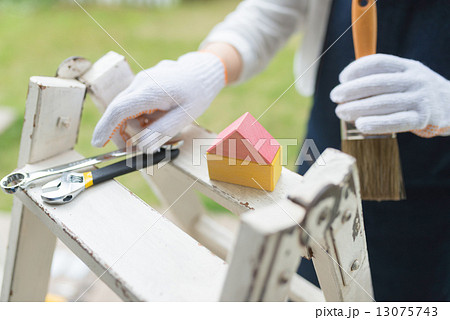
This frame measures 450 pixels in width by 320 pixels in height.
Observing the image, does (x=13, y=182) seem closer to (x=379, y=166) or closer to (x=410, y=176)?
(x=379, y=166)

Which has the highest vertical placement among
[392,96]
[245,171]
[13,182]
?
[392,96]

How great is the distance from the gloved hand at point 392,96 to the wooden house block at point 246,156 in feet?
0.56

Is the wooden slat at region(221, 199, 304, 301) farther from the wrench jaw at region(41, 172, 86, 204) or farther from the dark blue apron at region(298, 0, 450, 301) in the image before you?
the dark blue apron at region(298, 0, 450, 301)

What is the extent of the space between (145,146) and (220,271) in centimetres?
24

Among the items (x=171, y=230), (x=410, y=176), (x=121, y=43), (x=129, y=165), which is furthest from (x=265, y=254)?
(x=121, y=43)

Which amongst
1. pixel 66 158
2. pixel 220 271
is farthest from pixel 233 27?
pixel 220 271

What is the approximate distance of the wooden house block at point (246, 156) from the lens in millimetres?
500

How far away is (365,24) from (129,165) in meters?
0.44

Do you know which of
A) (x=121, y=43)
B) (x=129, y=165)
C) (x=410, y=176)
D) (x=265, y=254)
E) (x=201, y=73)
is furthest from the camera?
(x=121, y=43)

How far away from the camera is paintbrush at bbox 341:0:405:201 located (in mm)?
678

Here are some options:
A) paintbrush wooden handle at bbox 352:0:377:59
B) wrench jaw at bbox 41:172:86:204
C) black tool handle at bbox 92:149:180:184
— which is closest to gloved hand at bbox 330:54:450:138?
paintbrush wooden handle at bbox 352:0:377:59

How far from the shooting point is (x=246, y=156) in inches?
20.2

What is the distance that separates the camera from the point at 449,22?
69 centimetres
